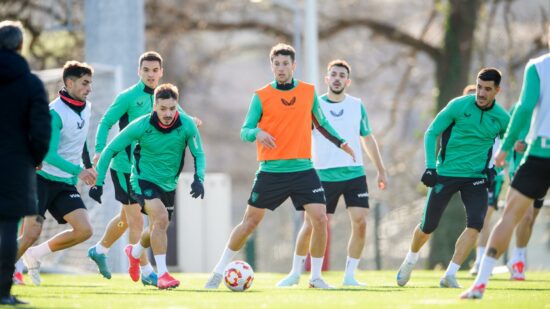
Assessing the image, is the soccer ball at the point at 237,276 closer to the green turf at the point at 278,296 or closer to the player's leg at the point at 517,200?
the green turf at the point at 278,296

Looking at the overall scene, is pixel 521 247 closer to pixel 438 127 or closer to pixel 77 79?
pixel 438 127

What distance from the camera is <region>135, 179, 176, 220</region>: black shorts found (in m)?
11.3

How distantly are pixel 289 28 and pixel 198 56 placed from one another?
36.6 feet

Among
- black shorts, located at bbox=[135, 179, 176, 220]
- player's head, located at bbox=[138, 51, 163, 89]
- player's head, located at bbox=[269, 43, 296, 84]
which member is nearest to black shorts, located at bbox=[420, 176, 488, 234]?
player's head, located at bbox=[269, 43, 296, 84]

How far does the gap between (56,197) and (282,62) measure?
8.86 feet

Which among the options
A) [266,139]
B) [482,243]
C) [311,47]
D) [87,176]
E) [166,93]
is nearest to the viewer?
[87,176]

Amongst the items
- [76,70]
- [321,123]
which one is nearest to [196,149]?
[321,123]

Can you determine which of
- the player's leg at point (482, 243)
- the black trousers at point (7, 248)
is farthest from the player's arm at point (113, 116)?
the player's leg at point (482, 243)

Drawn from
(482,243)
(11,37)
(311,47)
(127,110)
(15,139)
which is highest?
(311,47)

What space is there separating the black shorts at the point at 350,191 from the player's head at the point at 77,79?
2.95 m

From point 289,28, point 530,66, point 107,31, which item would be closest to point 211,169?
point 289,28

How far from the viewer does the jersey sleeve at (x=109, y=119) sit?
12.2 m

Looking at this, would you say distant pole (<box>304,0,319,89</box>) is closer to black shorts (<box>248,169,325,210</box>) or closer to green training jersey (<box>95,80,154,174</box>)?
green training jersey (<box>95,80,154,174</box>)

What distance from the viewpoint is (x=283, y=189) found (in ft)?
37.1
